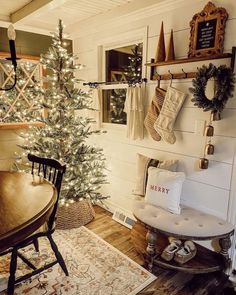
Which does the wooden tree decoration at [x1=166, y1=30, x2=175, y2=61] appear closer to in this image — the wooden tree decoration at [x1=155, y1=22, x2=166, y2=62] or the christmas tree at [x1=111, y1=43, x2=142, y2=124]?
the wooden tree decoration at [x1=155, y1=22, x2=166, y2=62]

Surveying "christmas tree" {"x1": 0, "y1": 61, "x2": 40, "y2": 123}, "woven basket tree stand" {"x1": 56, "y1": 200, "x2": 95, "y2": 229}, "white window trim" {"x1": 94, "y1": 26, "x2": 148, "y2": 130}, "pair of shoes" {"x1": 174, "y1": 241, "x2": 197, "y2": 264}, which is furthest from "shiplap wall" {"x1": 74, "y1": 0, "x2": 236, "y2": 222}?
"christmas tree" {"x1": 0, "y1": 61, "x2": 40, "y2": 123}

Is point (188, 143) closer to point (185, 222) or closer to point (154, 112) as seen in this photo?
point (154, 112)

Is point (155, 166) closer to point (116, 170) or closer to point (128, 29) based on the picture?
point (116, 170)

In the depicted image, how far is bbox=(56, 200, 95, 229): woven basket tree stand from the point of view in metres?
2.67

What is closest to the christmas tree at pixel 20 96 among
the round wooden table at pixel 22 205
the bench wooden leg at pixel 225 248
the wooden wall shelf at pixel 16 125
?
the wooden wall shelf at pixel 16 125

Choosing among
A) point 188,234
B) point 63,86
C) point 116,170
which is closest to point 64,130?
point 63,86

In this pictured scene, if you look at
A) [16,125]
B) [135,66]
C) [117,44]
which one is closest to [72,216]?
[16,125]

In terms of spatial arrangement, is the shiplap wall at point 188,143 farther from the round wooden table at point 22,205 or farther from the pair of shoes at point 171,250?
the round wooden table at point 22,205

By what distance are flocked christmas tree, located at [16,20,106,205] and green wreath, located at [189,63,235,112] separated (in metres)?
1.30

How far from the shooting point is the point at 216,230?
183cm

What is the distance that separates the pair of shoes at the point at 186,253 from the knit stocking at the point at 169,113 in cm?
92

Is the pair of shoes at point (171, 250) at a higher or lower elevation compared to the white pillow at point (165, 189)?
lower

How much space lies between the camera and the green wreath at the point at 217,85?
175cm

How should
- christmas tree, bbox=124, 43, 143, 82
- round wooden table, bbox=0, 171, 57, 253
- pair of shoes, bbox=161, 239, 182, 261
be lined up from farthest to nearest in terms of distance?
1. christmas tree, bbox=124, 43, 143, 82
2. pair of shoes, bbox=161, 239, 182, 261
3. round wooden table, bbox=0, 171, 57, 253
